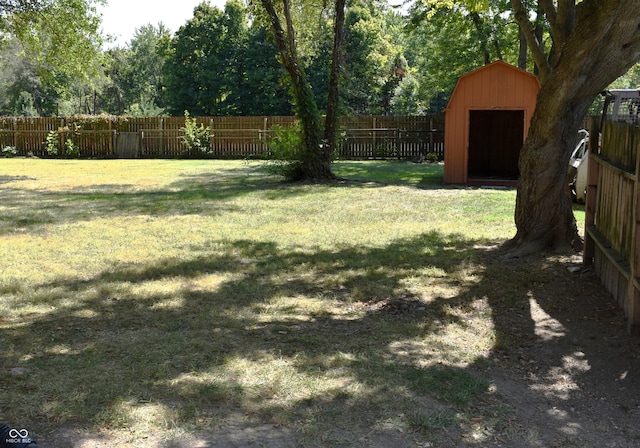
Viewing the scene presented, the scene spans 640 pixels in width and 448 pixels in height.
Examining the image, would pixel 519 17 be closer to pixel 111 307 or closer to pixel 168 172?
pixel 111 307

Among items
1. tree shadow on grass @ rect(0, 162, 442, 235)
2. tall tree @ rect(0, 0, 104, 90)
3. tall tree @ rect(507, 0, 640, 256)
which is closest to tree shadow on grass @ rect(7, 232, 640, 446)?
tall tree @ rect(507, 0, 640, 256)

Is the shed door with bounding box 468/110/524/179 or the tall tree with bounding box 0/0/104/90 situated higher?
the tall tree with bounding box 0/0/104/90

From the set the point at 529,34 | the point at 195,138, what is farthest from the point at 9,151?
the point at 529,34

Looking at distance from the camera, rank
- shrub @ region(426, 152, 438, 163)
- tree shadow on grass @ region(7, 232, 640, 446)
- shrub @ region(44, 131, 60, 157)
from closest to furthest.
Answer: tree shadow on grass @ region(7, 232, 640, 446) < shrub @ region(426, 152, 438, 163) < shrub @ region(44, 131, 60, 157)

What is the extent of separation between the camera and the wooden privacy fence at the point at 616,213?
555 cm

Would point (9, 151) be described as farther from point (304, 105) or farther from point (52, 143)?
point (304, 105)

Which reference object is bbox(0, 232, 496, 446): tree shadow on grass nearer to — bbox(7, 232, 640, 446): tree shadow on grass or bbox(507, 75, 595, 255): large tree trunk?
bbox(7, 232, 640, 446): tree shadow on grass

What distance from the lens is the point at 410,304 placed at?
22.3 ft

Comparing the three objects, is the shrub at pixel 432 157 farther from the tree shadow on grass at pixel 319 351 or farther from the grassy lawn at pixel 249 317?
the tree shadow on grass at pixel 319 351

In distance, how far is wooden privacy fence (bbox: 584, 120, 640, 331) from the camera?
18.2 feet

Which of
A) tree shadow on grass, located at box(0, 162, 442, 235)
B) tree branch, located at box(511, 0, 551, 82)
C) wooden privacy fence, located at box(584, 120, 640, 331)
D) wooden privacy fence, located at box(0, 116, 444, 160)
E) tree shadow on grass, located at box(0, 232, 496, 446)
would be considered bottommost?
tree shadow on grass, located at box(0, 232, 496, 446)

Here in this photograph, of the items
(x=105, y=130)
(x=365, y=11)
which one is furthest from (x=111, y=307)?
(x=365, y=11)

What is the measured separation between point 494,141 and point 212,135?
51.0ft

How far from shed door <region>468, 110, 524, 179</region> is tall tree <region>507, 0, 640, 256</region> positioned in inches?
502
